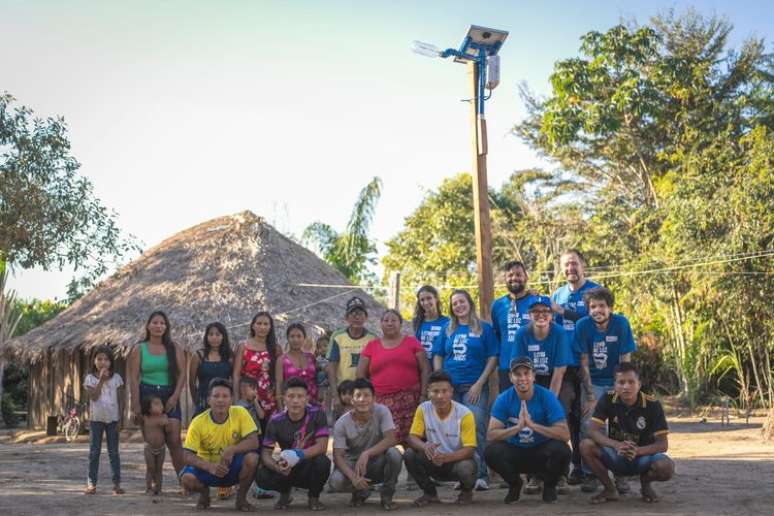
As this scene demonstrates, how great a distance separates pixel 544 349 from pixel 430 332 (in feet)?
3.57

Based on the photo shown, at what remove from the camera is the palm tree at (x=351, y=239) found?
2470 centimetres

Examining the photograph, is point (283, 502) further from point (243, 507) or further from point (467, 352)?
point (467, 352)

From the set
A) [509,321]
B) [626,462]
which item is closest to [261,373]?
[509,321]

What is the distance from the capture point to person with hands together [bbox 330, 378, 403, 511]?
20.6 ft

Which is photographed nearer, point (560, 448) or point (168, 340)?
point (560, 448)

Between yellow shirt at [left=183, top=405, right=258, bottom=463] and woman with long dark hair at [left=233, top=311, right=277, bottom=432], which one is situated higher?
woman with long dark hair at [left=233, top=311, right=277, bottom=432]

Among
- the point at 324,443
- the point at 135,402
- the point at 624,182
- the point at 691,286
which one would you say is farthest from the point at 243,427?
the point at 624,182

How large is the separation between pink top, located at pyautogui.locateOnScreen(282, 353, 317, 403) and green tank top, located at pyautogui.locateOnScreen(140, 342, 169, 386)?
39.8 inches

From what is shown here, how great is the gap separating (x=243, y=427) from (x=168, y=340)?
1312 mm

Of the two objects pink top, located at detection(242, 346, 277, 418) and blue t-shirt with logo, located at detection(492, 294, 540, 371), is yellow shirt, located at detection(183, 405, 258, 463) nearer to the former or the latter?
pink top, located at detection(242, 346, 277, 418)

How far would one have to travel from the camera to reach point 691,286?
58.5ft

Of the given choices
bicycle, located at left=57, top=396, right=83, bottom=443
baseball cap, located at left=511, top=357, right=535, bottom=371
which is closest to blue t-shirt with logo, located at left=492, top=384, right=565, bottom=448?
baseball cap, located at left=511, top=357, right=535, bottom=371

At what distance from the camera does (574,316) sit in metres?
7.04

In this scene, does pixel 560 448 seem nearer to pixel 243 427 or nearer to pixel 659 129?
pixel 243 427
